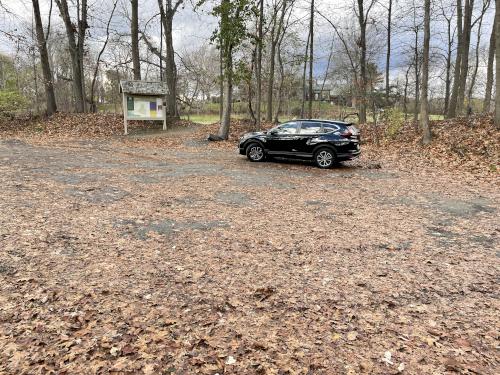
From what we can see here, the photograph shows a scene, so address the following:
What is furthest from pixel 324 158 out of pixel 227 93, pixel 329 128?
pixel 227 93

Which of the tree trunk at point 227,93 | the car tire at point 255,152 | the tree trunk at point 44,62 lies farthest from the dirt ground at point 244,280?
the tree trunk at point 44,62

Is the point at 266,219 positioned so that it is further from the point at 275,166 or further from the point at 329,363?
the point at 275,166

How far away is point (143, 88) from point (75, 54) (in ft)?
26.5

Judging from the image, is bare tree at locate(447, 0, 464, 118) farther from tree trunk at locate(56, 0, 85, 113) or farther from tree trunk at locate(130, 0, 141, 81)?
tree trunk at locate(56, 0, 85, 113)

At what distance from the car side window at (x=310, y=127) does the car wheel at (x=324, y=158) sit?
2.17 ft

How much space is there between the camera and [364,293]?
4.00m

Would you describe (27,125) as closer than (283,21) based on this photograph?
Yes

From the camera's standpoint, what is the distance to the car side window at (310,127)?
39.6ft

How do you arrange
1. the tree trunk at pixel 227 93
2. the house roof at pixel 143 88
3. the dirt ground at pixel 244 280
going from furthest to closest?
the house roof at pixel 143 88 < the tree trunk at pixel 227 93 < the dirt ground at pixel 244 280

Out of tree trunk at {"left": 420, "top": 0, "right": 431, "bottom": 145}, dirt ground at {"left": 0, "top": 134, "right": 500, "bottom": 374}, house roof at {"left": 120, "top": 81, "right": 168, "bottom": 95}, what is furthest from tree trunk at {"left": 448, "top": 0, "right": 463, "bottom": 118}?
house roof at {"left": 120, "top": 81, "right": 168, "bottom": 95}

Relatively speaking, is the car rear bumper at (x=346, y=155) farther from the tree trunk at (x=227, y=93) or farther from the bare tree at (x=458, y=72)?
the bare tree at (x=458, y=72)

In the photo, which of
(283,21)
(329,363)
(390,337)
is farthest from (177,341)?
(283,21)

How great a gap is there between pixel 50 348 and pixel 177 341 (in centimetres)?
105

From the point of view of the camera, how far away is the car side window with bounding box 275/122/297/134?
12.5 metres
